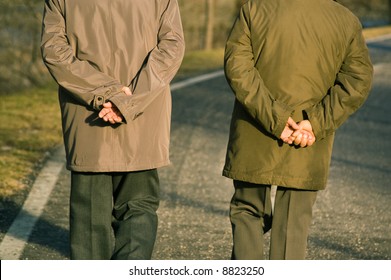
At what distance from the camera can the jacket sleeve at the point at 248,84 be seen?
5.19 m

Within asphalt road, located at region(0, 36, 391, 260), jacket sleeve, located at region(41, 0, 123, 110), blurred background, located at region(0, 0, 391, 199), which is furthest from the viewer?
blurred background, located at region(0, 0, 391, 199)

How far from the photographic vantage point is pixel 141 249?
5457mm

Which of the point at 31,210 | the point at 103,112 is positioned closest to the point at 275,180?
the point at 103,112

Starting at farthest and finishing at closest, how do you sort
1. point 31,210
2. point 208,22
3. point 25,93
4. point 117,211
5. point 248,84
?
point 208,22 < point 25,93 < point 31,210 < point 117,211 < point 248,84

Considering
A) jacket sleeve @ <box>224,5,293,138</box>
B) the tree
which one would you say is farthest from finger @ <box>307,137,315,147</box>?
the tree

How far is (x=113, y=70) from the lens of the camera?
5.36 m

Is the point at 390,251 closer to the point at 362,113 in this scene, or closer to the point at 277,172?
the point at 277,172

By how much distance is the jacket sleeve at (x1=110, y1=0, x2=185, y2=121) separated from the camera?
5270mm

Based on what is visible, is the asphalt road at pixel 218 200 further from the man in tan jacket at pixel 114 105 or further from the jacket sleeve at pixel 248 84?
the jacket sleeve at pixel 248 84

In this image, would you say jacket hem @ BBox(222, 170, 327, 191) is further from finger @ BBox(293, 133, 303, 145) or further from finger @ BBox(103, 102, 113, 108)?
finger @ BBox(103, 102, 113, 108)

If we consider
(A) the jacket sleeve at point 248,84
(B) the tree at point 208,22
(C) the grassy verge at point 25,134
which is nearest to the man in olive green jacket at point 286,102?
(A) the jacket sleeve at point 248,84

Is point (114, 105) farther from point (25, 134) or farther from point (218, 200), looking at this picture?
point (25, 134)

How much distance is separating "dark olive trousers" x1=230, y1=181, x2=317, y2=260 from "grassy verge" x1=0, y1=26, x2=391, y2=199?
2.95 m

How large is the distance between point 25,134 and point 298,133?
596 cm
